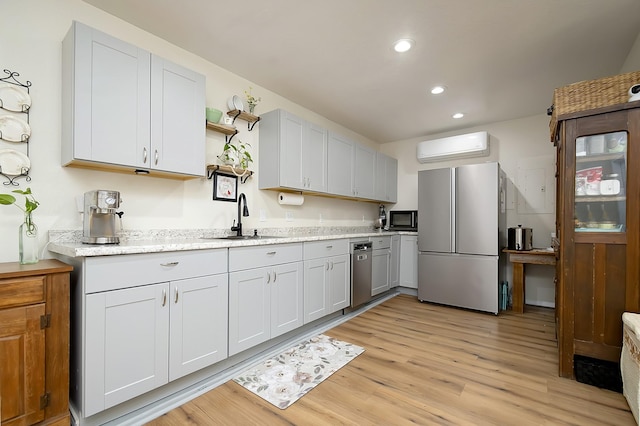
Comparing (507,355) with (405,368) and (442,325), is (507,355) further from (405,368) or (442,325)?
(405,368)

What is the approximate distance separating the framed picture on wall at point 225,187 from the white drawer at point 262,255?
73 centimetres

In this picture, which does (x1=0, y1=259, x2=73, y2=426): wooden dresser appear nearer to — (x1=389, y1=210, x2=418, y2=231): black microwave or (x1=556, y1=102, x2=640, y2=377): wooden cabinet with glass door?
(x1=556, y1=102, x2=640, y2=377): wooden cabinet with glass door

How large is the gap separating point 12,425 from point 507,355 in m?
3.24

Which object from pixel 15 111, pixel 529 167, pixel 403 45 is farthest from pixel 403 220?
pixel 15 111

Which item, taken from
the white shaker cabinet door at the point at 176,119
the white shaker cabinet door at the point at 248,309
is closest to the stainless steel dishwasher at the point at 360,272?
the white shaker cabinet door at the point at 248,309

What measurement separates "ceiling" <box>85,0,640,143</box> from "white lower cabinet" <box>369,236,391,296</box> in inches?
73.4

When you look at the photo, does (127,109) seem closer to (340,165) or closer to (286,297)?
(286,297)

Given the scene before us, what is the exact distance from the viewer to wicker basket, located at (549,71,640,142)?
6.36ft

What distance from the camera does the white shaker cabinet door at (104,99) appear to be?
67.5 inches

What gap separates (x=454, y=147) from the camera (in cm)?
432

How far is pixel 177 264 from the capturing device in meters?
1.83

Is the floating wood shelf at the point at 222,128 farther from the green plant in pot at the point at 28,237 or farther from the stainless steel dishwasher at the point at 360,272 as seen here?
the stainless steel dishwasher at the point at 360,272

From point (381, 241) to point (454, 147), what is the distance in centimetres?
180

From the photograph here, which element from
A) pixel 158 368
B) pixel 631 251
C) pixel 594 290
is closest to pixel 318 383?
pixel 158 368
